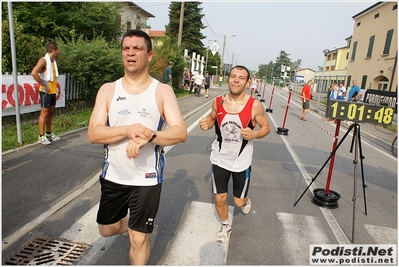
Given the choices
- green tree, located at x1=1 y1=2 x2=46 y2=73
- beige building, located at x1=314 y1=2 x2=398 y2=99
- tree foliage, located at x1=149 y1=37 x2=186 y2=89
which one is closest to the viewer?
green tree, located at x1=1 y1=2 x2=46 y2=73

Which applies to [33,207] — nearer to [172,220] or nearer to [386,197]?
[172,220]

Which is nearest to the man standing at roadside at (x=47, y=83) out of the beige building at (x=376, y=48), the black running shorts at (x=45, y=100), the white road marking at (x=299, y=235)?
the black running shorts at (x=45, y=100)

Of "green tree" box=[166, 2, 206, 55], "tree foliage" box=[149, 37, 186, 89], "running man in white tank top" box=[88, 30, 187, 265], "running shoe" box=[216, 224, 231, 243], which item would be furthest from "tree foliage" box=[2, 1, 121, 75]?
"green tree" box=[166, 2, 206, 55]

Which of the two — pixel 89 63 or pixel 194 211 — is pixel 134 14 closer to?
pixel 89 63

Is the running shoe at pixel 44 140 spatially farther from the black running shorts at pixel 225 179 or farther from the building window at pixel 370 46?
the building window at pixel 370 46

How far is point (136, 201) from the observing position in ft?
8.18

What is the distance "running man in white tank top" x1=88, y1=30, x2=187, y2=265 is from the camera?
2361 mm

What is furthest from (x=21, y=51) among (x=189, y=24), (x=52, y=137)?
(x=189, y=24)

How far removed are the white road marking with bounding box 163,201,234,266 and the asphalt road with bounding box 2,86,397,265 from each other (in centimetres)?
1

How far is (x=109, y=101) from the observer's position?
243cm

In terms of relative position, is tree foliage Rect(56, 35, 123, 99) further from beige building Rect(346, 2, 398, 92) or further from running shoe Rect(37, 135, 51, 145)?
beige building Rect(346, 2, 398, 92)

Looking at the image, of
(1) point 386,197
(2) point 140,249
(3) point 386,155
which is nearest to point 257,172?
(1) point 386,197

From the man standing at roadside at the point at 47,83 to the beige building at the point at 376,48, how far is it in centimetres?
2246

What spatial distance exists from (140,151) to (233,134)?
1387mm
